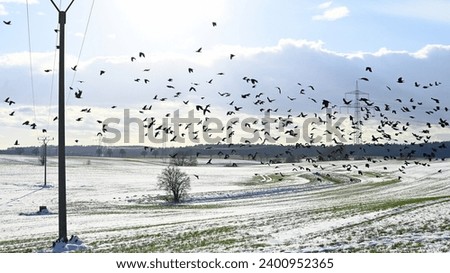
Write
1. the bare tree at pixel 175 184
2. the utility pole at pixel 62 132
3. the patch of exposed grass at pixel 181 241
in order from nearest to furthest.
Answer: the patch of exposed grass at pixel 181 241
the utility pole at pixel 62 132
the bare tree at pixel 175 184

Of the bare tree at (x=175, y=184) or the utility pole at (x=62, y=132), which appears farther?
the bare tree at (x=175, y=184)

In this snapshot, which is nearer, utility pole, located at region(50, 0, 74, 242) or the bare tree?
utility pole, located at region(50, 0, 74, 242)

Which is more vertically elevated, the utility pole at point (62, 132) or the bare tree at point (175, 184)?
the utility pole at point (62, 132)

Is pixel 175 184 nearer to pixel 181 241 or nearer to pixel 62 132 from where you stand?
pixel 181 241

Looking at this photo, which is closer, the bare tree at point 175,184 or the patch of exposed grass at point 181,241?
the patch of exposed grass at point 181,241

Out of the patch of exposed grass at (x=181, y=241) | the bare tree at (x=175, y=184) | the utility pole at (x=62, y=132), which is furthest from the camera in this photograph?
the bare tree at (x=175, y=184)

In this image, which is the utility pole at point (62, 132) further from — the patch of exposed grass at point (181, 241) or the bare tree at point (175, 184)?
the bare tree at point (175, 184)

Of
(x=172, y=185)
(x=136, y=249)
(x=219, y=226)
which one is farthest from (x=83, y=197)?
(x=136, y=249)

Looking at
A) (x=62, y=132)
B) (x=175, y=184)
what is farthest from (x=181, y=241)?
(x=175, y=184)

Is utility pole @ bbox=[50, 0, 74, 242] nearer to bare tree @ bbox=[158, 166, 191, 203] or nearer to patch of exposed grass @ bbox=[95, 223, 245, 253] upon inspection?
patch of exposed grass @ bbox=[95, 223, 245, 253]

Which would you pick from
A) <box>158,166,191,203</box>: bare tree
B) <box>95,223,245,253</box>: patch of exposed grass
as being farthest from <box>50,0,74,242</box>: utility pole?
<box>158,166,191,203</box>: bare tree

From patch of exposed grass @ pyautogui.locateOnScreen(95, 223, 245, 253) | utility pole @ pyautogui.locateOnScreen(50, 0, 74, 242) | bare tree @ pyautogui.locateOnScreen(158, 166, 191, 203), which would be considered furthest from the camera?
bare tree @ pyautogui.locateOnScreen(158, 166, 191, 203)

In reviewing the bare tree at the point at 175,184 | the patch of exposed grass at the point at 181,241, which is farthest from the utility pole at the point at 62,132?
the bare tree at the point at 175,184
